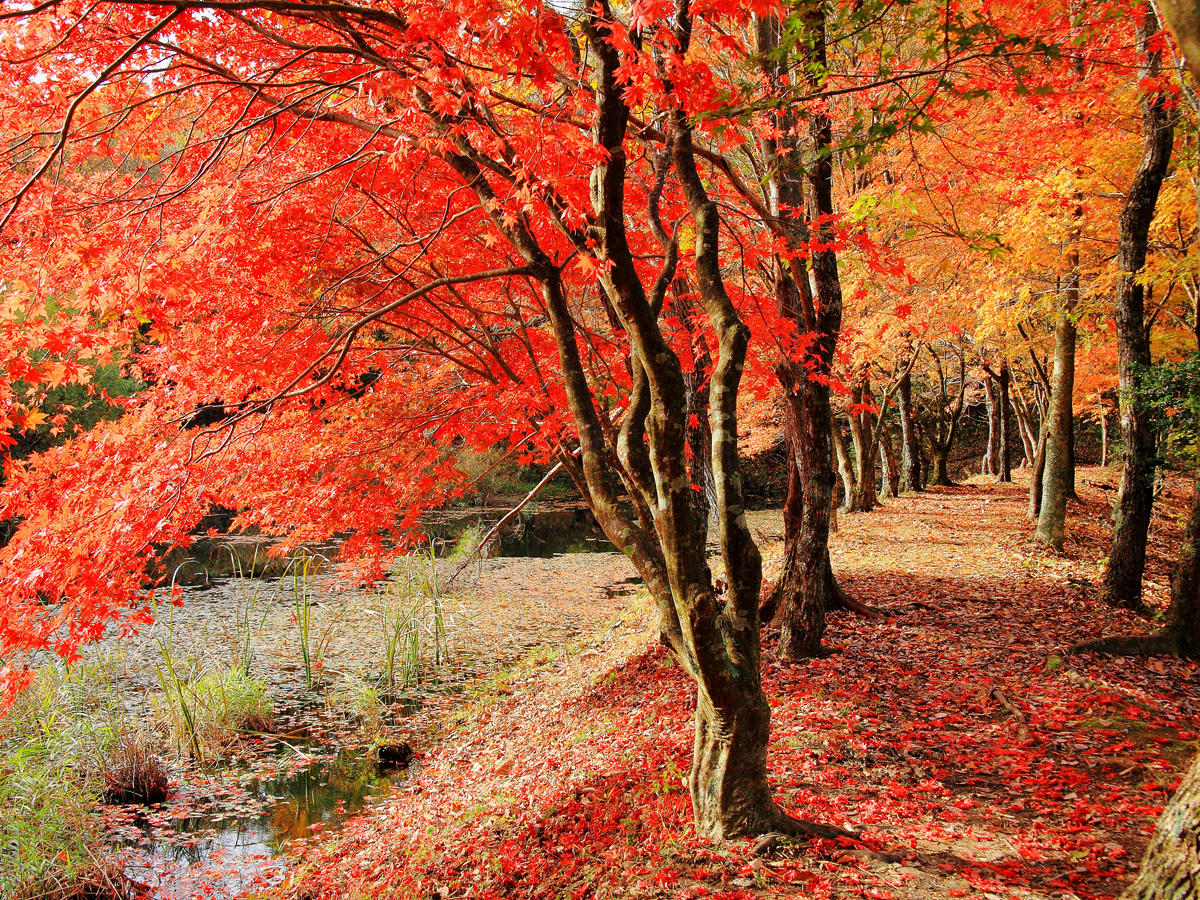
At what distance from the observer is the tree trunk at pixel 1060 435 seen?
1040 cm

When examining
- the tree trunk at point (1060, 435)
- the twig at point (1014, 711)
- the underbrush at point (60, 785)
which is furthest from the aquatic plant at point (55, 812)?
the tree trunk at point (1060, 435)

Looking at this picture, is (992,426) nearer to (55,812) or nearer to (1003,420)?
(1003,420)

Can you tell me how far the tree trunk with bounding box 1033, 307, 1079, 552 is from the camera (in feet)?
34.1

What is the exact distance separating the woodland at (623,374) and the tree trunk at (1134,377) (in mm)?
43

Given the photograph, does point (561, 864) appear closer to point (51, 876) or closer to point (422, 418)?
point (51, 876)

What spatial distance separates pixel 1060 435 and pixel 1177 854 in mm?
10247

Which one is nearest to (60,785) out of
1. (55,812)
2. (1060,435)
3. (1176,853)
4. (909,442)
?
(55,812)

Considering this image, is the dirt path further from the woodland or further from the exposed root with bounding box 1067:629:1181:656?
the exposed root with bounding box 1067:629:1181:656

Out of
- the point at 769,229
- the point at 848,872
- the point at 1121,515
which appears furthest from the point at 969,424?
the point at 848,872

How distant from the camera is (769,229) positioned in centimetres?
632

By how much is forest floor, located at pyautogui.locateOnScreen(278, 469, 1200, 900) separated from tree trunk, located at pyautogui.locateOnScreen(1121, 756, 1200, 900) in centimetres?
106

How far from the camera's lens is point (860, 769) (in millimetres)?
4441

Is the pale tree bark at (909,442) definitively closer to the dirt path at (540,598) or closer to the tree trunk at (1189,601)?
the dirt path at (540,598)

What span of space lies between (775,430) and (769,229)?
16556 millimetres
